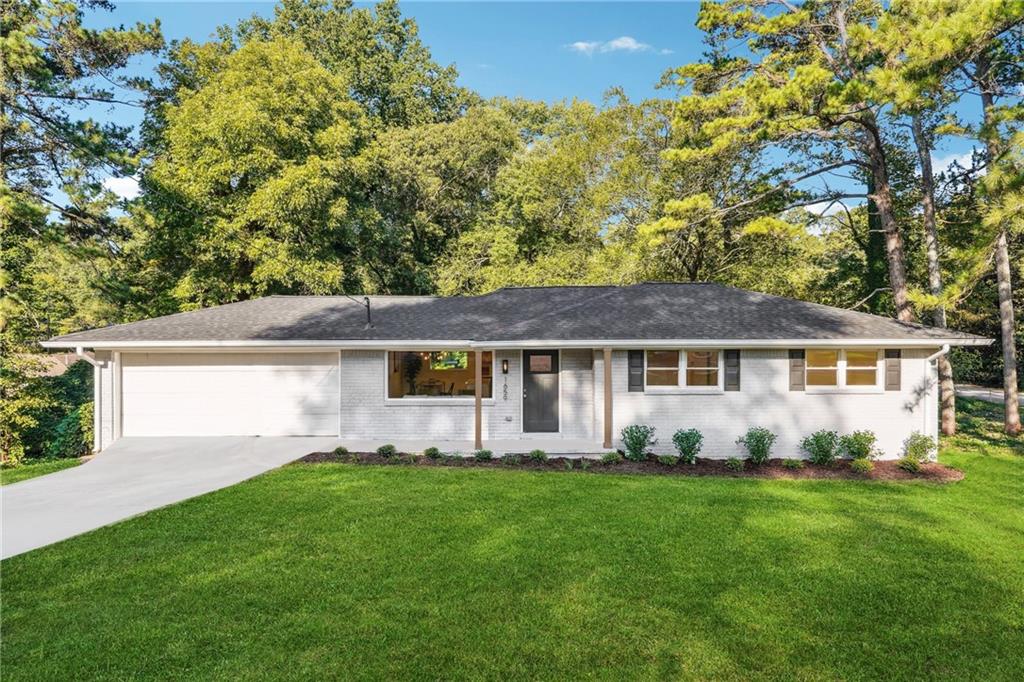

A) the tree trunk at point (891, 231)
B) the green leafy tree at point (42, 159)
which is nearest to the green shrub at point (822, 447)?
the tree trunk at point (891, 231)

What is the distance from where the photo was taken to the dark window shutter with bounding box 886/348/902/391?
11.0 metres

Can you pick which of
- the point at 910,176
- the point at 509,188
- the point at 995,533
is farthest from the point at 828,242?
the point at 995,533

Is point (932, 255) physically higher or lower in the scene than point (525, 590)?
higher

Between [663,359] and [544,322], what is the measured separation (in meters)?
2.80

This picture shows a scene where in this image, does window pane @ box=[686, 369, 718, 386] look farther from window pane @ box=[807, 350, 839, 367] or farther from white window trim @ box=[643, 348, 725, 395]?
window pane @ box=[807, 350, 839, 367]

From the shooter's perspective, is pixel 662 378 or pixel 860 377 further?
pixel 662 378

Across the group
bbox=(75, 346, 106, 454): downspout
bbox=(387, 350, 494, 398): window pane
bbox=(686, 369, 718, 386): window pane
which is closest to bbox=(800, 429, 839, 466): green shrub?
bbox=(686, 369, 718, 386): window pane

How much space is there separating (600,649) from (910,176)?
63.7 feet

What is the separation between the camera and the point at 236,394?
12.3 meters

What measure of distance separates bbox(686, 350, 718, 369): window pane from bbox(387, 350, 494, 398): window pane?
4420 millimetres

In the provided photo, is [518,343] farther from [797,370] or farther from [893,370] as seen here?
[893,370]

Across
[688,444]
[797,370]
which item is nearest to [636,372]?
[688,444]

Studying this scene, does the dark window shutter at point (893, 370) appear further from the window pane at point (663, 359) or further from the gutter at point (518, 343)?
the window pane at point (663, 359)

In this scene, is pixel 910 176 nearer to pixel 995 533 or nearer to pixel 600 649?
pixel 995 533
